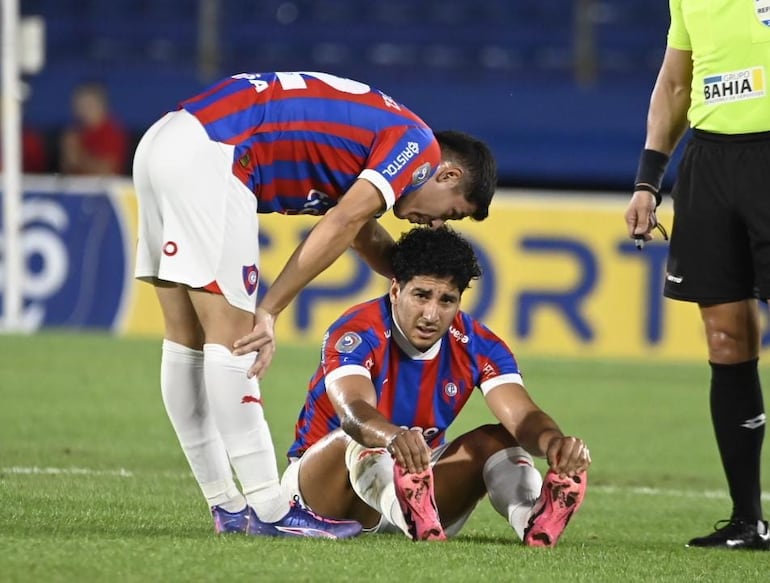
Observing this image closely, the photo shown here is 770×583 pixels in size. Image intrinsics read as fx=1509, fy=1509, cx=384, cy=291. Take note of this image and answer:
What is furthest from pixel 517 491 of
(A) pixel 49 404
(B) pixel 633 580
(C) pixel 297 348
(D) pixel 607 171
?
(D) pixel 607 171

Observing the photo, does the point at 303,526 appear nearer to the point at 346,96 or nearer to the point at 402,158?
the point at 402,158

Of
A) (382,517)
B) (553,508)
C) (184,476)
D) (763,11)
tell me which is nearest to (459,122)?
(184,476)

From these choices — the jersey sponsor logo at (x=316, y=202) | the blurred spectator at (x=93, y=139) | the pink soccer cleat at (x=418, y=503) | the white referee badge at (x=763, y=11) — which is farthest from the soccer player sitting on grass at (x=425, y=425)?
the blurred spectator at (x=93, y=139)

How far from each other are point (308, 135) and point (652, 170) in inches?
57.7

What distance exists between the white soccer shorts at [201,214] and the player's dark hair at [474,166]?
70 centimetres

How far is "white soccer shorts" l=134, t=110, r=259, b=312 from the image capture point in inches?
183

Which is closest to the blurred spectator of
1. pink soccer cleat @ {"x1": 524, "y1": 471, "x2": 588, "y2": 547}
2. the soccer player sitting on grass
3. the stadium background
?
the stadium background

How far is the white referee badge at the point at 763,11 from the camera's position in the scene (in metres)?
5.22

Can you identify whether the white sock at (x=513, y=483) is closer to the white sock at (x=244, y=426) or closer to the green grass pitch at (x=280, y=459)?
the green grass pitch at (x=280, y=459)

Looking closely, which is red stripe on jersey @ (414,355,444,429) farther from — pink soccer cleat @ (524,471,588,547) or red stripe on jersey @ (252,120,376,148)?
red stripe on jersey @ (252,120,376,148)

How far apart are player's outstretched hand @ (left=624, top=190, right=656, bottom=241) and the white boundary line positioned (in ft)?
5.93

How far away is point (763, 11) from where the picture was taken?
206 inches

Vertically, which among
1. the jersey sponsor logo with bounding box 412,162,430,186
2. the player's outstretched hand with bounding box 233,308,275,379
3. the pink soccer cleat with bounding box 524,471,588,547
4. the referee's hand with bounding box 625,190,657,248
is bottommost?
the pink soccer cleat with bounding box 524,471,588,547

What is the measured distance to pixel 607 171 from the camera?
1516cm
